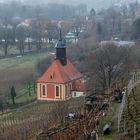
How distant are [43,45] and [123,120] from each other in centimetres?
4476

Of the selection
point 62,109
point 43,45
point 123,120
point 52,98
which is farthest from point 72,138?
point 43,45

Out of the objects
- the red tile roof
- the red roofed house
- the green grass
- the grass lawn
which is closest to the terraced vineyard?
the grass lawn

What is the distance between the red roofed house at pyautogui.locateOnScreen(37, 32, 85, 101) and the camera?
27022mm

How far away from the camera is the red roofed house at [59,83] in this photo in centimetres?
2702

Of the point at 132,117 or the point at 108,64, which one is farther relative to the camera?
the point at 108,64

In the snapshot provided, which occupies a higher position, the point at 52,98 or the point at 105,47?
the point at 105,47

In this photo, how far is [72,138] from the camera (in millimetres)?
10391

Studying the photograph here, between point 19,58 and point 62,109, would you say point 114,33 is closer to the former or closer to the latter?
point 19,58

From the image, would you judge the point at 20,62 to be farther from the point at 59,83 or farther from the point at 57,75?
the point at 59,83

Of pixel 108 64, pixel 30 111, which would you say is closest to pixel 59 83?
pixel 108 64

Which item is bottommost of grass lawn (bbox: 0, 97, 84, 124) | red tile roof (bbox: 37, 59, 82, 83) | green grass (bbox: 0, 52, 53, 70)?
grass lawn (bbox: 0, 97, 84, 124)

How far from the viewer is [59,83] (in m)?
27.1

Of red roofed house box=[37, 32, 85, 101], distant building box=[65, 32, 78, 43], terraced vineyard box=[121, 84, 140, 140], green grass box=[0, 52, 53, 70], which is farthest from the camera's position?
distant building box=[65, 32, 78, 43]

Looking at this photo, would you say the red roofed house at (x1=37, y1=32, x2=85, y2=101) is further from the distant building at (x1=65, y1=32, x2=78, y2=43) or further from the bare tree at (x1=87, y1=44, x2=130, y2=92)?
the distant building at (x1=65, y1=32, x2=78, y2=43)
